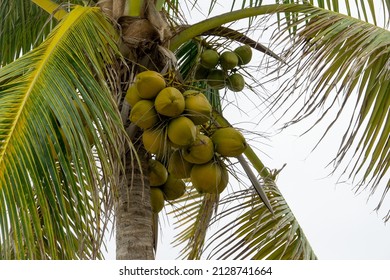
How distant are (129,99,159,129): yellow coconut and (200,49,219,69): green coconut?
2.70 ft

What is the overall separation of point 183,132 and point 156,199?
0.66 meters

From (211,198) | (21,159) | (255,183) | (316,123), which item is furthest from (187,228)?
(21,159)

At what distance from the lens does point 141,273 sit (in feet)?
10.7

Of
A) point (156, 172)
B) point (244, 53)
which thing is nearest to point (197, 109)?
point (156, 172)

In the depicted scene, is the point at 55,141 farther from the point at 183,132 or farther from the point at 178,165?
the point at 178,165

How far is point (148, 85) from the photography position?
3.37m

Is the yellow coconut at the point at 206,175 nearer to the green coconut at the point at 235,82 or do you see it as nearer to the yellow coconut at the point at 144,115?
the yellow coconut at the point at 144,115

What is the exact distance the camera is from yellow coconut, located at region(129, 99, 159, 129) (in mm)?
3346

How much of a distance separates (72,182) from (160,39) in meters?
1.18

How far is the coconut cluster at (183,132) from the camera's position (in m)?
3.33

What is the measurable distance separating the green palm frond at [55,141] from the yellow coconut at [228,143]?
1.71 ft

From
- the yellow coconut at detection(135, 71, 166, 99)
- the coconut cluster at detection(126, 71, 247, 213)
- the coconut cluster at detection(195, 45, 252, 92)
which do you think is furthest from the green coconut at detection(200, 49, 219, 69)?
the yellow coconut at detection(135, 71, 166, 99)

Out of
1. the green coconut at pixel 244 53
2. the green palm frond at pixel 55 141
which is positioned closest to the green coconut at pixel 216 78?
the green coconut at pixel 244 53

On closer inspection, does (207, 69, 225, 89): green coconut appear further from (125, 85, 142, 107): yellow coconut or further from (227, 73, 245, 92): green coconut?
(125, 85, 142, 107): yellow coconut
